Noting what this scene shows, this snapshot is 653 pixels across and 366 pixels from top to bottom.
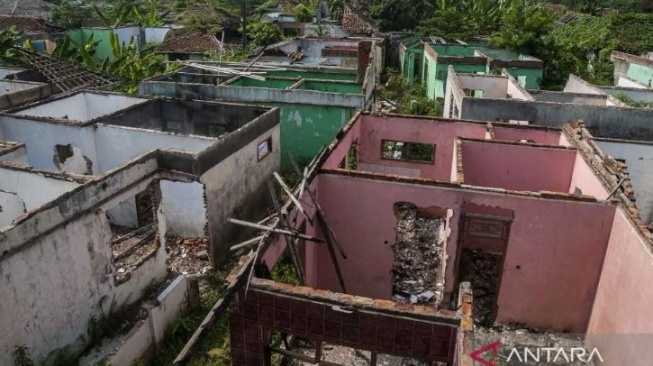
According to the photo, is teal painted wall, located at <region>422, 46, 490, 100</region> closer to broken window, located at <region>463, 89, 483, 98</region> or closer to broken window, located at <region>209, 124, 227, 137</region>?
broken window, located at <region>463, 89, 483, 98</region>

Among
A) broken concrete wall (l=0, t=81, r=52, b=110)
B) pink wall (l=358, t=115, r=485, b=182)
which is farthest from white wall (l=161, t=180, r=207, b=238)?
broken concrete wall (l=0, t=81, r=52, b=110)

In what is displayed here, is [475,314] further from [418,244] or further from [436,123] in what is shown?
[436,123]

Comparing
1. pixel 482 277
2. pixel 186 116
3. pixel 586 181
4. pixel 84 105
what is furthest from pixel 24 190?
pixel 586 181

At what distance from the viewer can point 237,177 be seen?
43.3 feet

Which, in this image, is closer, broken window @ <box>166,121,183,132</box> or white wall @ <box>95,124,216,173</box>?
white wall @ <box>95,124,216,173</box>

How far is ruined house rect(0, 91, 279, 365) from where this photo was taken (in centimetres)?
826

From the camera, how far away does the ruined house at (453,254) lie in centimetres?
621

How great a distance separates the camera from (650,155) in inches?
583

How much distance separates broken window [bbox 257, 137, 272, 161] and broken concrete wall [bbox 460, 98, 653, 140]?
6890mm

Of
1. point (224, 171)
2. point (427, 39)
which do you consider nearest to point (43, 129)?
point (224, 171)

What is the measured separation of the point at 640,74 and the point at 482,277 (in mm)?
20302

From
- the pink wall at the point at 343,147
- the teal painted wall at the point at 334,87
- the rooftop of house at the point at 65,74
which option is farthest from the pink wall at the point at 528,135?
the rooftop of house at the point at 65,74

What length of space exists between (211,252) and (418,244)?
609 centimetres

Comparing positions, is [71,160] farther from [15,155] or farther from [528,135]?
[528,135]
